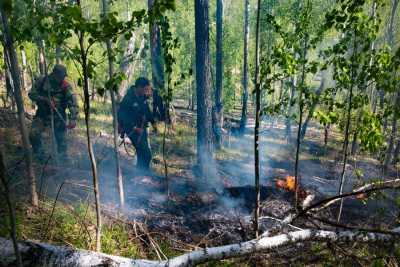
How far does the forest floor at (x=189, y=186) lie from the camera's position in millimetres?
5816

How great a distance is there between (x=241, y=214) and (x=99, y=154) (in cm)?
472

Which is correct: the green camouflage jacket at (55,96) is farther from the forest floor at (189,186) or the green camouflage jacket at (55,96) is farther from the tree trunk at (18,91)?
the tree trunk at (18,91)

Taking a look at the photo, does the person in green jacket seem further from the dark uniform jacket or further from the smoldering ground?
the dark uniform jacket

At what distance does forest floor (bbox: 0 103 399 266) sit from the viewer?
5.82m

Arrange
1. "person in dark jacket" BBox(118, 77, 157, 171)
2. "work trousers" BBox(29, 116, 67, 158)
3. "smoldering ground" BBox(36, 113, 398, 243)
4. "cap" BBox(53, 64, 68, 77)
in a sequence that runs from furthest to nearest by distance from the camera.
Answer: "person in dark jacket" BBox(118, 77, 157, 171), "work trousers" BBox(29, 116, 67, 158), "cap" BBox(53, 64, 68, 77), "smoldering ground" BBox(36, 113, 398, 243)

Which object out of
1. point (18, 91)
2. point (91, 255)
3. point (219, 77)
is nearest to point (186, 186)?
point (18, 91)

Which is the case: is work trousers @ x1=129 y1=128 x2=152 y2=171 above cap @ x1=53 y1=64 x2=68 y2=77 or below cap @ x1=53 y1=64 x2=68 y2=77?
below

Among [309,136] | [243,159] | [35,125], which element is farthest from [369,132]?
[309,136]

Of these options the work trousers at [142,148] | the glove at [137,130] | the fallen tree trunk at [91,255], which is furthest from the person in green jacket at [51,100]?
the fallen tree trunk at [91,255]

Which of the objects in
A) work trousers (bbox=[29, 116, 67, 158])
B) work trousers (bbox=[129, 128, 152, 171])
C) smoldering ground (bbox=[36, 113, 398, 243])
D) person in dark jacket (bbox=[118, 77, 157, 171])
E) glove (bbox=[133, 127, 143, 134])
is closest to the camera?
smoldering ground (bbox=[36, 113, 398, 243])

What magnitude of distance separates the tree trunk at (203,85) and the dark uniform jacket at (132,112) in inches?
73.6

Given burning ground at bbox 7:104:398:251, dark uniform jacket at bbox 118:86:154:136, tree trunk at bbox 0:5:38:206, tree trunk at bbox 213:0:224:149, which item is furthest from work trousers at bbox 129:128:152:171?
tree trunk at bbox 213:0:224:149

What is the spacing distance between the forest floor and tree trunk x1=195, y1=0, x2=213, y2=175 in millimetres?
410

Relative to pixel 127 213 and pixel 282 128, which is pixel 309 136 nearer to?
pixel 282 128
